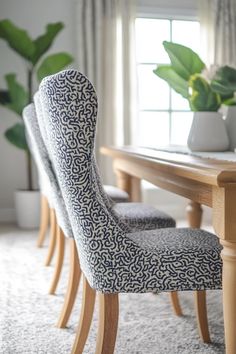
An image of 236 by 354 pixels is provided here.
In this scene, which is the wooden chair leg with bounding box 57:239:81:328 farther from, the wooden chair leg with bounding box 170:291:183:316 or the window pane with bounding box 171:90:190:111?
the window pane with bounding box 171:90:190:111

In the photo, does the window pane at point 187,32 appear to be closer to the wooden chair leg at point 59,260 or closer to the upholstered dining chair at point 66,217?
the upholstered dining chair at point 66,217

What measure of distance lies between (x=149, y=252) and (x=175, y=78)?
1.23 m

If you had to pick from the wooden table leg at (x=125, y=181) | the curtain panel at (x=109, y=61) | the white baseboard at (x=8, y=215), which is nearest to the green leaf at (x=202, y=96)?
the wooden table leg at (x=125, y=181)

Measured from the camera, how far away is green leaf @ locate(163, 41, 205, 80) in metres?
2.22

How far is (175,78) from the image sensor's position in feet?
7.85

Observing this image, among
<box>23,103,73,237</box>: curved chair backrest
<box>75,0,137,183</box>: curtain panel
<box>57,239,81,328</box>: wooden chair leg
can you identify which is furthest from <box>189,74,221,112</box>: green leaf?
<box>75,0,137,183</box>: curtain panel

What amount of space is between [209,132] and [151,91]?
10.2ft

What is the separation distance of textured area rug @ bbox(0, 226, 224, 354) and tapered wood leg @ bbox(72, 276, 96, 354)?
0.51 ft

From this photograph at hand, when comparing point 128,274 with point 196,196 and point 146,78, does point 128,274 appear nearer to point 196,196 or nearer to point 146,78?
point 196,196

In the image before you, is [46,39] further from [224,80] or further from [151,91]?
[224,80]

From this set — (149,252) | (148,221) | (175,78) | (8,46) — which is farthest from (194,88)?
(8,46)

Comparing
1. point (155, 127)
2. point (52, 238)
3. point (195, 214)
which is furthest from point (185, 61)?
point (155, 127)

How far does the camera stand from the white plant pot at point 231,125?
2.27m

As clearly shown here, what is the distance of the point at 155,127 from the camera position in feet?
17.3
